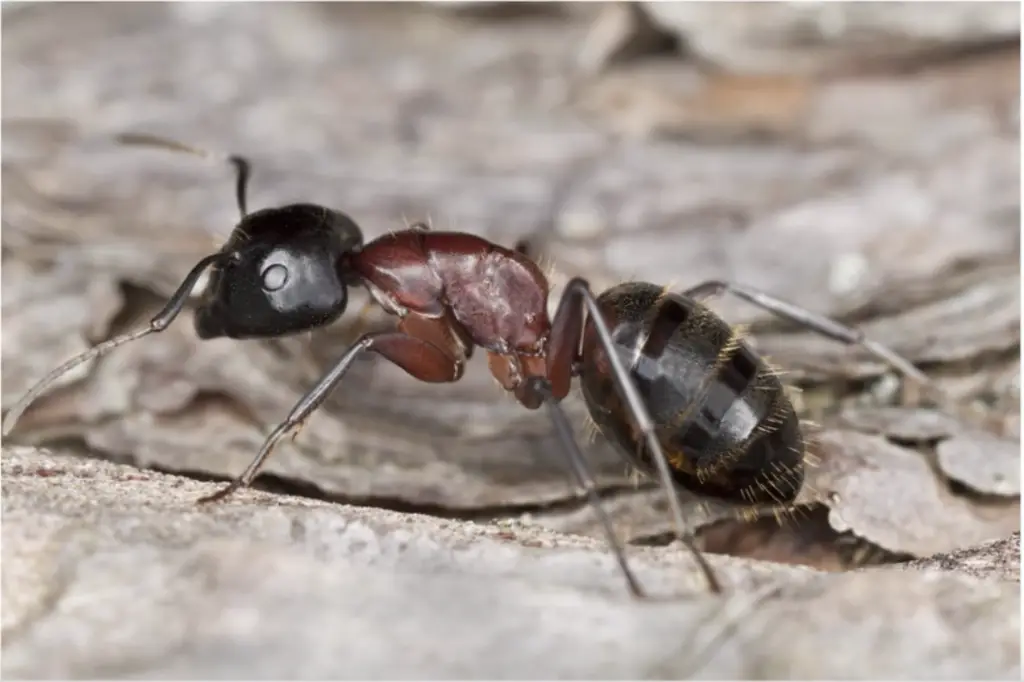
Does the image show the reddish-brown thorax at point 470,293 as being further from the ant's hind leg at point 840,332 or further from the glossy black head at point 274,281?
the ant's hind leg at point 840,332

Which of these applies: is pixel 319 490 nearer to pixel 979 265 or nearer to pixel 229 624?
pixel 229 624

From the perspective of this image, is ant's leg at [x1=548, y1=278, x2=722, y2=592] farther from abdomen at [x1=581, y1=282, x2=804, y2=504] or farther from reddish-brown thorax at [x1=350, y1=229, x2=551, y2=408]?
reddish-brown thorax at [x1=350, y1=229, x2=551, y2=408]

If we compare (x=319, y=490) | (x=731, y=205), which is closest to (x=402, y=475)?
(x=319, y=490)

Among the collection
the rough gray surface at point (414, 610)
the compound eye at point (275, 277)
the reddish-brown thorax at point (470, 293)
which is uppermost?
the compound eye at point (275, 277)

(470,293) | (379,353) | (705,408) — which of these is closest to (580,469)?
(705,408)

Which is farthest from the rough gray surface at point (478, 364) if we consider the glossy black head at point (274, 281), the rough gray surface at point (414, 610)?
the glossy black head at point (274, 281)

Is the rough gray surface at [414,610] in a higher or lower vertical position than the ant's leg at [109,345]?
lower

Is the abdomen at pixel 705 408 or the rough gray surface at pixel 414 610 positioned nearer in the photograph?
the rough gray surface at pixel 414 610
